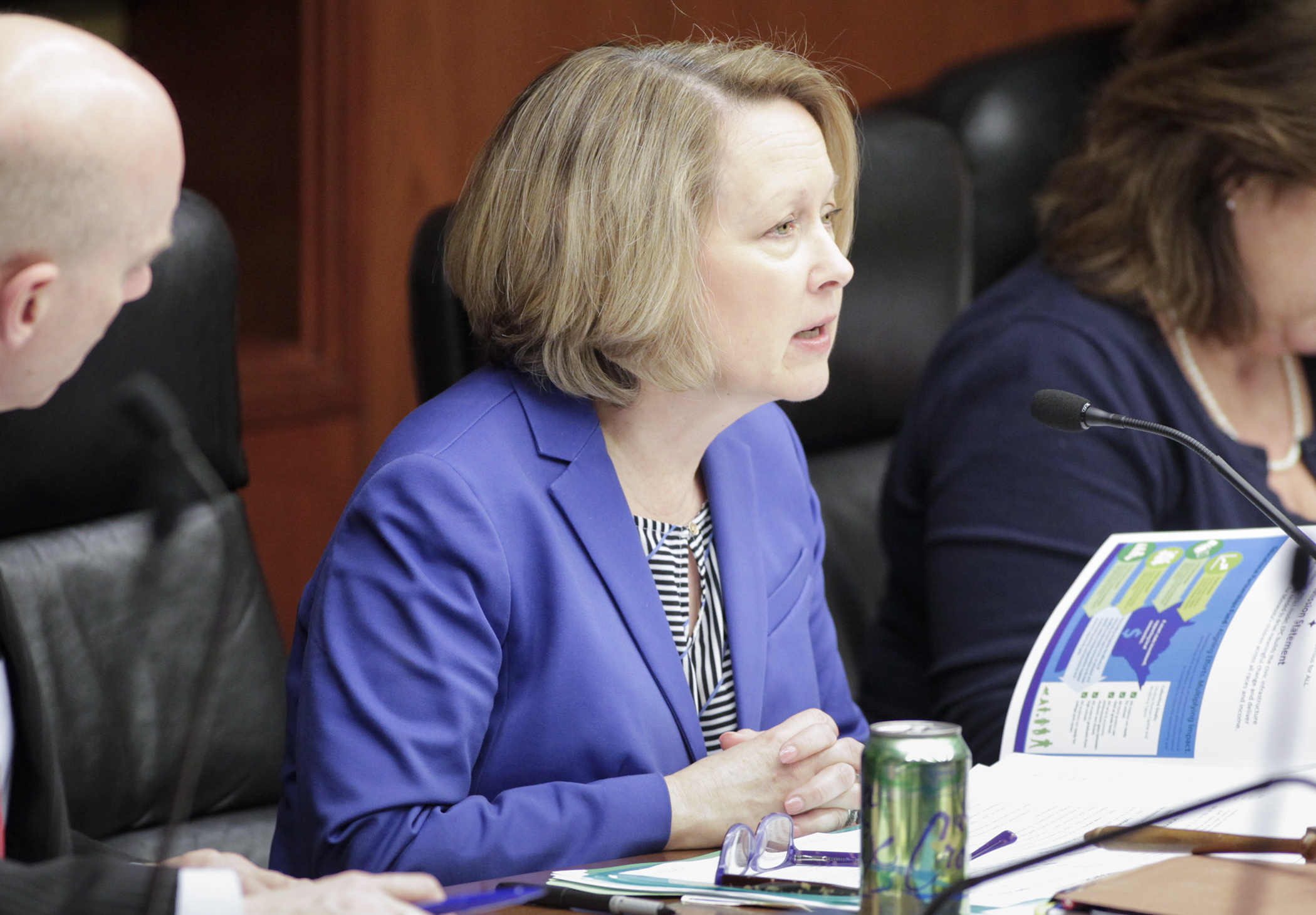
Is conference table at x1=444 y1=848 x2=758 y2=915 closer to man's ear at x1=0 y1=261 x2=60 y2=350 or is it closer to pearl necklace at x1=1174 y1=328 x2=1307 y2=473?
man's ear at x1=0 y1=261 x2=60 y2=350

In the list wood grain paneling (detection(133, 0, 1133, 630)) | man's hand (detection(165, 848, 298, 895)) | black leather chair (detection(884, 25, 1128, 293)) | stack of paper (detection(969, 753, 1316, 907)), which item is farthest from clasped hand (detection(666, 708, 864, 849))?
wood grain paneling (detection(133, 0, 1133, 630))

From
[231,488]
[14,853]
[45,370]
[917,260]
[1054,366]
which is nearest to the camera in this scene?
[45,370]

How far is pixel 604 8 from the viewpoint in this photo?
114 inches

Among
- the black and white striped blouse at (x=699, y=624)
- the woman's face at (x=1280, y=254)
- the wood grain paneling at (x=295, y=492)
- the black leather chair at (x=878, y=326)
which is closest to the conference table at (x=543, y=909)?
the black and white striped blouse at (x=699, y=624)

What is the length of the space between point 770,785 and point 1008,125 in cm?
149

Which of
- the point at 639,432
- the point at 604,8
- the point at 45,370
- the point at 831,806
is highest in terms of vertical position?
the point at 604,8

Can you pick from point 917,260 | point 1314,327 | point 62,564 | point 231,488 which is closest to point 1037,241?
point 917,260

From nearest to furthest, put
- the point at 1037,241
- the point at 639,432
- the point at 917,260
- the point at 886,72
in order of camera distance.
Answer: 1. the point at 639,432
2. the point at 917,260
3. the point at 1037,241
4. the point at 886,72

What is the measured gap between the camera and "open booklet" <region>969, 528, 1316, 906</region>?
46.6 inches

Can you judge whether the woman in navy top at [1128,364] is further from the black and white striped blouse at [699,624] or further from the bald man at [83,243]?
the bald man at [83,243]

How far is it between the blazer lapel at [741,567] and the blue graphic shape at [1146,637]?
32 cm

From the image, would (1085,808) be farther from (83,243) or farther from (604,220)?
(83,243)

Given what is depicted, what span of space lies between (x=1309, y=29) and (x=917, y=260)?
575 mm

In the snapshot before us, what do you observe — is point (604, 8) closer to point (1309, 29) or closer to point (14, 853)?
point (1309, 29)
